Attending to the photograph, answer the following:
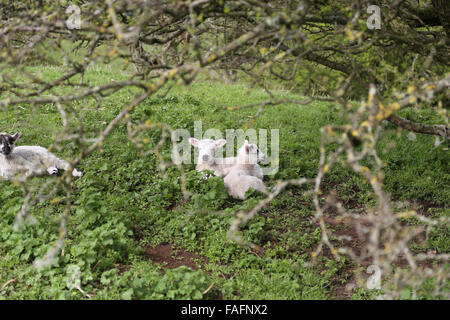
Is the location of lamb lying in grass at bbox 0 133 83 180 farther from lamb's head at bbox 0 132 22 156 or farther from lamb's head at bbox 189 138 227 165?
lamb's head at bbox 189 138 227 165

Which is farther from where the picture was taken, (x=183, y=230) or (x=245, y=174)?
(x=245, y=174)

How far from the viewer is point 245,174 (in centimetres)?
697

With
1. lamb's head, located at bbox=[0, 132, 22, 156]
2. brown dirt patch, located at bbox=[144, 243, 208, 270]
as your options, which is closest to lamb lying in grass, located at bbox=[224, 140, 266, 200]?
brown dirt patch, located at bbox=[144, 243, 208, 270]

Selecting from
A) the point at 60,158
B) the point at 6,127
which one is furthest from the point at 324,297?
the point at 6,127

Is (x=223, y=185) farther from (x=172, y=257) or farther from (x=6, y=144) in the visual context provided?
(x=6, y=144)

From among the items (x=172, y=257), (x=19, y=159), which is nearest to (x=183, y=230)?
(x=172, y=257)

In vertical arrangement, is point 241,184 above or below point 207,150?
below

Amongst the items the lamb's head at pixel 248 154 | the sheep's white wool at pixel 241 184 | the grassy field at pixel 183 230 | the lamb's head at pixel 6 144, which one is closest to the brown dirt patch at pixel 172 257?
the grassy field at pixel 183 230

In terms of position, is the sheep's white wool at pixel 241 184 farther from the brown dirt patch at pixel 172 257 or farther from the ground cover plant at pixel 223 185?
the brown dirt patch at pixel 172 257

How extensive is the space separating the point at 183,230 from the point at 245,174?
1.63 metres

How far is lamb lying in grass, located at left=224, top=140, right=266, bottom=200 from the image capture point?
6555 mm

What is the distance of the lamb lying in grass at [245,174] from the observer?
655 cm
